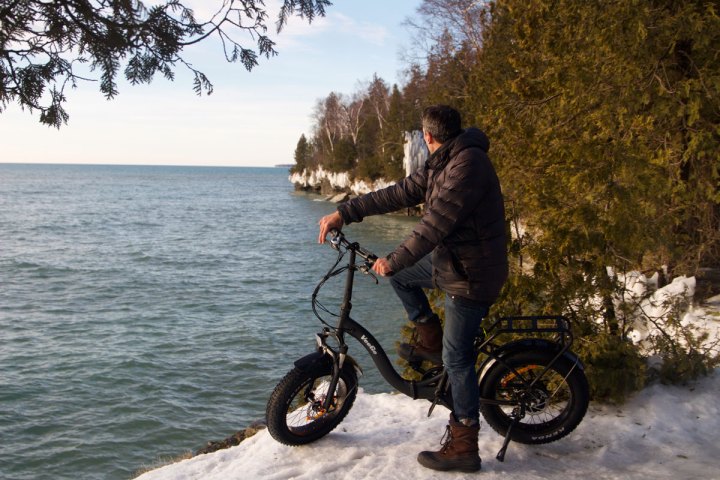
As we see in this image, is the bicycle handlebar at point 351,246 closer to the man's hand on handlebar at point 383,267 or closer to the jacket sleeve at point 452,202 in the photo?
the man's hand on handlebar at point 383,267

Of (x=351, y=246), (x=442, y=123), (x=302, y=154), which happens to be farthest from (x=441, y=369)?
(x=302, y=154)

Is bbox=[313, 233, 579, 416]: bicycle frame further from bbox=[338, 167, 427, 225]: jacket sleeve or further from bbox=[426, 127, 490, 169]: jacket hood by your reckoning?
bbox=[426, 127, 490, 169]: jacket hood

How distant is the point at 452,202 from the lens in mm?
3627

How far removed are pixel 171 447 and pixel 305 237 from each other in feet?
99.1

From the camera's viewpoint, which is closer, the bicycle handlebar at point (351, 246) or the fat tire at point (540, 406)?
the bicycle handlebar at point (351, 246)

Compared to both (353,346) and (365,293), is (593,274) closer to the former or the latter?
(353,346)

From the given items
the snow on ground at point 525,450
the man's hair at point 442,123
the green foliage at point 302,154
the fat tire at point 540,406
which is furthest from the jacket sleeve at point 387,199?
the green foliage at point 302,154

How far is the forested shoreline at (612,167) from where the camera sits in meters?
5.14

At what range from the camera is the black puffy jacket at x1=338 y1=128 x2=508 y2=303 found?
3.63m

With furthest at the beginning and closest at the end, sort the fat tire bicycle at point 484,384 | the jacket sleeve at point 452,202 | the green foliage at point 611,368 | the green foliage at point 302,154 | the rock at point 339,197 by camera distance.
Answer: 1. the green foliage at point 302,154
2. the rock at point 339,197
3. the green foliage at point 611,368
4. the fat tire bicycle at point 484,384
5. the jacket sleeve at point 452,202

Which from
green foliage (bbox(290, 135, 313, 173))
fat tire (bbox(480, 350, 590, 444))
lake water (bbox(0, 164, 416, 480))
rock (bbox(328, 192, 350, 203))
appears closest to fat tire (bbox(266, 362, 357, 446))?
fat tire (bbox(480, 350, 590, 444))

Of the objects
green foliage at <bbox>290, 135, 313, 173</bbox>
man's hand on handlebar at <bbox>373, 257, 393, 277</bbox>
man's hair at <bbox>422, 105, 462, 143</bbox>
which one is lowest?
man's hand on handlebar at <bbox>373, 257, 393, 277</bbox>

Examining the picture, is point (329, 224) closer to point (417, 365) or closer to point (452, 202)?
point (452, 202)

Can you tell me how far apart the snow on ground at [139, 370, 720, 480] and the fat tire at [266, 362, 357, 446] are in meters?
0.13
